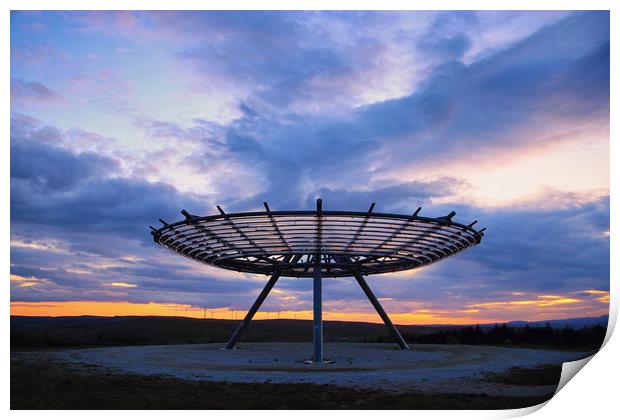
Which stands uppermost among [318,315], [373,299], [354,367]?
[373,299]

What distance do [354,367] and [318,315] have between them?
4067mm

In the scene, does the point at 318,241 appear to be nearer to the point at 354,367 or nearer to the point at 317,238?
the point at 317,238

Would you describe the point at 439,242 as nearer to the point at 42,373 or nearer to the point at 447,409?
the point at 447,409

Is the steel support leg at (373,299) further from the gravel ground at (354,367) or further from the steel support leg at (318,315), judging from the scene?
the steel support leg at (318,315)

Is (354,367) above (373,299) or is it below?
below

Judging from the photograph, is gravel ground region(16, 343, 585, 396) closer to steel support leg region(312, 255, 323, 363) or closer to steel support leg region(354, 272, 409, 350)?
steel support leg region(312, 255, 323, 363)

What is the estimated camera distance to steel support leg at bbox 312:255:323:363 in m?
23.8

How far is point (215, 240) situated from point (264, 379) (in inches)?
315

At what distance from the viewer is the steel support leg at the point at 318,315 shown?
23781 millimetres

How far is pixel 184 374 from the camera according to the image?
730 inches

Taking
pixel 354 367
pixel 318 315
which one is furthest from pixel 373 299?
pixel 354 367

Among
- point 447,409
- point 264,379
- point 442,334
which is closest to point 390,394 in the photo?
point 447,409

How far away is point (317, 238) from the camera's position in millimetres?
22156

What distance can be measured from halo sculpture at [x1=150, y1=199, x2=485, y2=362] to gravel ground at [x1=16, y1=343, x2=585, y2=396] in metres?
2.64
